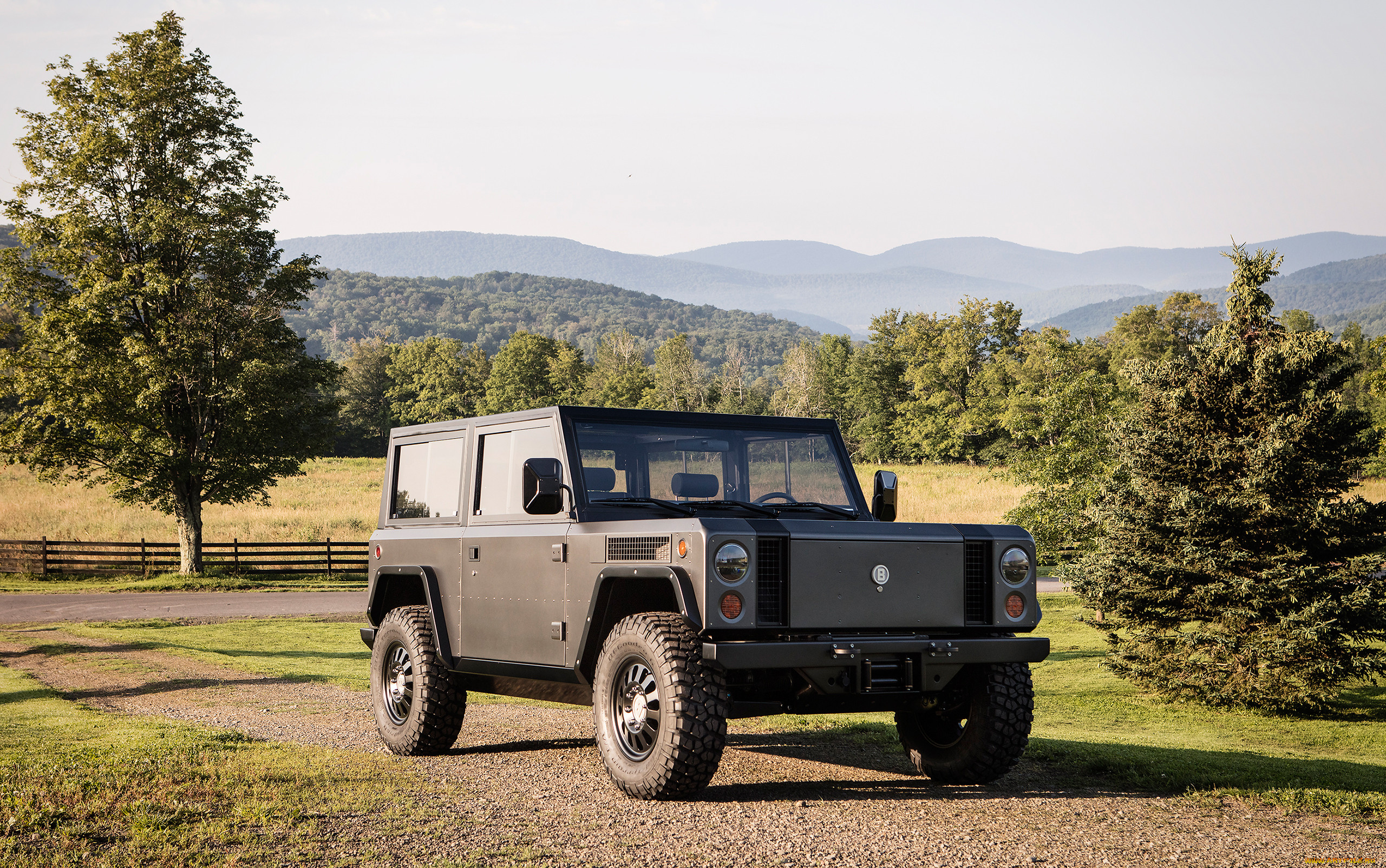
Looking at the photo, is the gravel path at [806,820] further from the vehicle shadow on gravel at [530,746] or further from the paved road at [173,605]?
the paved road at [173,605]

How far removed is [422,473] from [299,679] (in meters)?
6.35

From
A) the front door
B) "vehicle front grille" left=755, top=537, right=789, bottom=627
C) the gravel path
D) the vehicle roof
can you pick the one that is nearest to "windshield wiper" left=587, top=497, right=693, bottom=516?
the front door

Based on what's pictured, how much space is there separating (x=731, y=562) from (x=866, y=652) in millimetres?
953

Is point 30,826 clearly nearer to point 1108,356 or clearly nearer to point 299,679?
point 299,679

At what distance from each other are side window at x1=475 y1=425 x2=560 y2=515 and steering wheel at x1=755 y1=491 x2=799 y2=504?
1475 millimetres

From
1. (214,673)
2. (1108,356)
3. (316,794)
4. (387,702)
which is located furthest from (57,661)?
(1108,356)

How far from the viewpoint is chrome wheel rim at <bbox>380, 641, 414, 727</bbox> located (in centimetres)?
900

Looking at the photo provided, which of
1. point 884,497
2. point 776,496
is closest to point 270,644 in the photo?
point 776,496

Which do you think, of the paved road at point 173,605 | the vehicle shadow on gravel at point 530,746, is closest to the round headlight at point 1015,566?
the vehicle shadow on gravel at point 530,746

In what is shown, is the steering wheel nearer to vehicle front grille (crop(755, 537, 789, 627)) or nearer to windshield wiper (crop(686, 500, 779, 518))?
windshield wiper (crop(686, 500, 779, 518))

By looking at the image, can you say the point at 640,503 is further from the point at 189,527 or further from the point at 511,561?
the point at 189,527

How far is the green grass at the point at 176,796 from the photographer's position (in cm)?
550

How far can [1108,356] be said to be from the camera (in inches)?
Answer: 3396

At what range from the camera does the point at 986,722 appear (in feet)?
23.9
